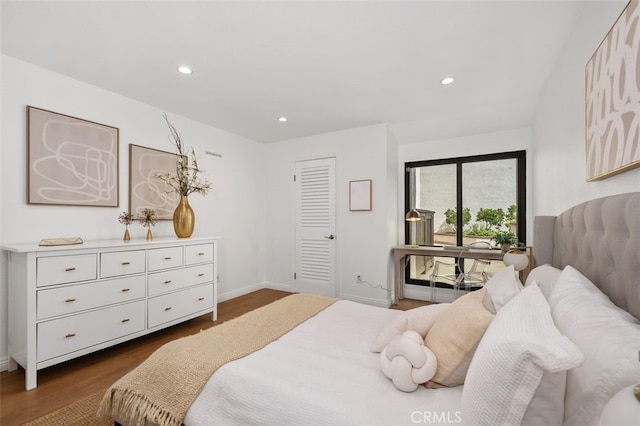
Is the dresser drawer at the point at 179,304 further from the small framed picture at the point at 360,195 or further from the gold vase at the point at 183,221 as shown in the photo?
the small framed picture at the point at 360,195

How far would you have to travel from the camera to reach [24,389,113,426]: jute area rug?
1.59 meters

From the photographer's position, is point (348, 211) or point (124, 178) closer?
point (124, 178)

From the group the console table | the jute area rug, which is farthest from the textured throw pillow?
the console table

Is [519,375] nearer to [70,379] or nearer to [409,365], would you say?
[409,365]

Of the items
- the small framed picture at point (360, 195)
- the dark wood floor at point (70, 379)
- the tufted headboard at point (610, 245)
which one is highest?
the small framed picture at point (360, 195)

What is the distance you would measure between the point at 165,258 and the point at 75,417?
1.31 m

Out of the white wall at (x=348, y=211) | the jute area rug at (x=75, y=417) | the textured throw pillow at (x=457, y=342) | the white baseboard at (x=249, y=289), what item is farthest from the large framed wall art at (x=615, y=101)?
the white baseboard at (x=249, y=289)

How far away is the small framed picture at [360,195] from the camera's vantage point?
3.81 meters

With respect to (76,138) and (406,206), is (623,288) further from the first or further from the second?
(76,138)

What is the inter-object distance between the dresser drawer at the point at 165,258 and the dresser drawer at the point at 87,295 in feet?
0.50

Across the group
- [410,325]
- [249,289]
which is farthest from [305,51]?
[249,289]

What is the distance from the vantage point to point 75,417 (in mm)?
1640

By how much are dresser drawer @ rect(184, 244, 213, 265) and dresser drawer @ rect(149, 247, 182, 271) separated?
80mm

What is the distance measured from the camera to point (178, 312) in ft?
9.21
